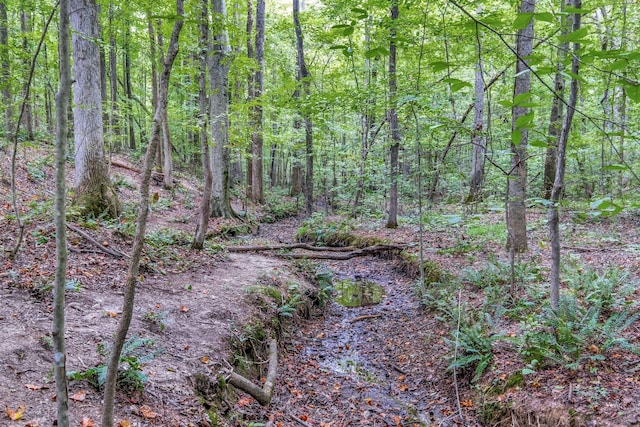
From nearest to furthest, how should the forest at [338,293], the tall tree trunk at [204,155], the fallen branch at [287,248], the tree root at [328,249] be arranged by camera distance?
the forest at [338,293], the tall tree trunk at [204,155], the fallen branch at [287,248], the tree root at [328,249]

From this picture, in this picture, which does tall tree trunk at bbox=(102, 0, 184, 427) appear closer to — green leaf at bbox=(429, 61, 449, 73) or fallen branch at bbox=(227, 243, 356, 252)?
green leaf at bbox=(429, 61, 449, 73)

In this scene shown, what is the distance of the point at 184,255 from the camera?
318 inches

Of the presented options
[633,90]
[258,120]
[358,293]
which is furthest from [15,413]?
[258,120]

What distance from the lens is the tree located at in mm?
7418

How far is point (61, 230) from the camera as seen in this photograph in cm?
213

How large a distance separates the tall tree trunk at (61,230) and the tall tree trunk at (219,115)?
7177 millimetres

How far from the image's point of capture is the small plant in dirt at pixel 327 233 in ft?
42.0

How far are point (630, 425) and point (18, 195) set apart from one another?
11.5 meters

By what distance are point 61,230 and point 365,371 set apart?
15.2 feet

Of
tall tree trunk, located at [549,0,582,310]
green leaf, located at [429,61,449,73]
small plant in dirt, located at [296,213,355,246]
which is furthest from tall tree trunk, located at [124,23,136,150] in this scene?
green leaf, located at [429,61,449,73]

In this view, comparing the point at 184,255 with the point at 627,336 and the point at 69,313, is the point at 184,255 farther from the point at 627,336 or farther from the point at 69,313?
the point at 627,336

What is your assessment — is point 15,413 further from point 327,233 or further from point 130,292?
point 327,233

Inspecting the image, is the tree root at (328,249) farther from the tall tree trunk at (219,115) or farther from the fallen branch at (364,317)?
the fallen branch at (364,317)

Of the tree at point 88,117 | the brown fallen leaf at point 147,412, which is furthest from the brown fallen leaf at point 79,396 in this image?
the tree at point 88,117
